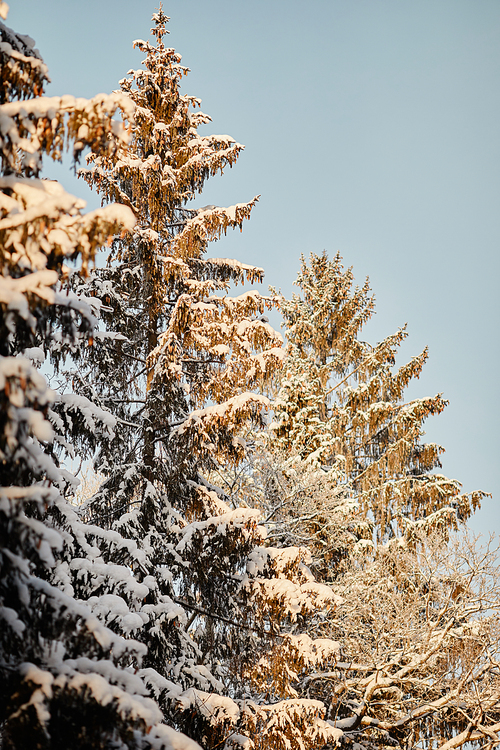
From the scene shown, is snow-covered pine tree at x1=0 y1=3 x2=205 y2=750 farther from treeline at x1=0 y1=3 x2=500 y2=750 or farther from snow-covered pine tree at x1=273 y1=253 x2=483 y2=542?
snow-covered pine tree at x1=273 y1=253 x2=483 y2=542

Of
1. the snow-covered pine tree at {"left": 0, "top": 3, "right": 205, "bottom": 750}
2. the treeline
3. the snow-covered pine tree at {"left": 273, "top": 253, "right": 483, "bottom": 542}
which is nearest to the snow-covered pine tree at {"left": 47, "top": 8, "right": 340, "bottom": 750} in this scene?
the treeline

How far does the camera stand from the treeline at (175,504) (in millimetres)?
2838

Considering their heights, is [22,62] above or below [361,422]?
below

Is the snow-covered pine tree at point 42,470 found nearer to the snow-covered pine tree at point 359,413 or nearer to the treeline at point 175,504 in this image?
the treeline at point 175,504

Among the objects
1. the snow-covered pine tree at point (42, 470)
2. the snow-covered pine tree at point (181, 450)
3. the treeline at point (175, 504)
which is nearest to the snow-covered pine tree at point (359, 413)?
the treeline at point (175, 504)

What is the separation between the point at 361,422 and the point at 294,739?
998 cm

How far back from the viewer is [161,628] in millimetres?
6598

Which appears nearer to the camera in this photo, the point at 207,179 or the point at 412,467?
the point at 207,179

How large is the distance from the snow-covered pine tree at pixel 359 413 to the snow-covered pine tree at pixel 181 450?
236 inches

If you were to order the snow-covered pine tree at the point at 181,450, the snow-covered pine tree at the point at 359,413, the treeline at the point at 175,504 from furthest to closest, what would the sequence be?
the snow-covered pine tree at the point at 359,413 < the snow-covered pine tree at the point at 181,450 < the treeline at the point at 175,504

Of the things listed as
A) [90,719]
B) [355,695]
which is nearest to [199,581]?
[90,719]

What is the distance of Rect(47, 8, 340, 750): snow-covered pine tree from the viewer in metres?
6.55

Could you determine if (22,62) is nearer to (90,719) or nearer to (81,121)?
(81,121)

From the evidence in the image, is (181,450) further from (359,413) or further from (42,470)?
(359,413)
